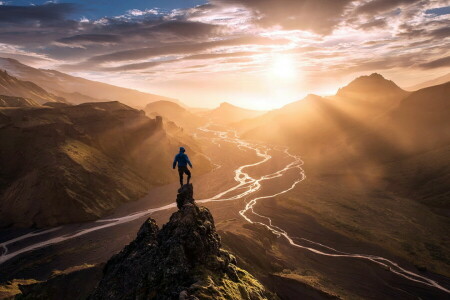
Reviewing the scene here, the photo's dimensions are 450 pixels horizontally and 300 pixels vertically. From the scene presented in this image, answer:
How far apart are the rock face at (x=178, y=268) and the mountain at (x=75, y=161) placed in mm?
65723

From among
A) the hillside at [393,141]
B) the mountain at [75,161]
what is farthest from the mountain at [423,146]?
the mountain at [75,161]

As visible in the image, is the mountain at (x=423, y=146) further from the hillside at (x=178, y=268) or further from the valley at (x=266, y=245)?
the hillside at (x=178, y=268)

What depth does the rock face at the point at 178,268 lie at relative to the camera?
18.7 metres

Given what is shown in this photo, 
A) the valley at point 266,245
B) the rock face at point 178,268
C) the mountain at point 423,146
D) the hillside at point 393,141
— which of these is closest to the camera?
the rock face at point 178,268

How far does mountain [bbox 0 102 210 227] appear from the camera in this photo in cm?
7906

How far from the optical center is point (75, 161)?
3664 inches

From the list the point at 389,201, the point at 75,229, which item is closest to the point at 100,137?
the point at 75,229

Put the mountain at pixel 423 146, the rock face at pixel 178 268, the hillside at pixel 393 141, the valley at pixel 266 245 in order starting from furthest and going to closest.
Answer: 1. the hillside at pixel 393 141
2. the mountain at pixel 423 146
3. the valley at pixel 266 245
4. the rock face at pixel 178 268

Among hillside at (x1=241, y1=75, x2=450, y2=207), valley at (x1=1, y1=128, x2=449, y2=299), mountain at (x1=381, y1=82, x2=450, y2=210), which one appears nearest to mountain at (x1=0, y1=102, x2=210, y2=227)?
valley at (x1=1, y1=128, x2=449, y2=299)

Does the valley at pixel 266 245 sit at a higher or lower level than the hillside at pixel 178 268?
lower

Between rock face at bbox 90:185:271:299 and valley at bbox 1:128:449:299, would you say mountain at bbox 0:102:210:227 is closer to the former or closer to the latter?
valley at bbox 1:128:449:299

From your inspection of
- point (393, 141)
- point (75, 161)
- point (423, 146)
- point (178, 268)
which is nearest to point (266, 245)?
point (178, 268)

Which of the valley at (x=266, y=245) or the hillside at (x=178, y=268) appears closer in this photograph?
the hillside at (x=178, y=268)

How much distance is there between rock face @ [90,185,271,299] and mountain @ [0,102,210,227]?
65.7 meters
